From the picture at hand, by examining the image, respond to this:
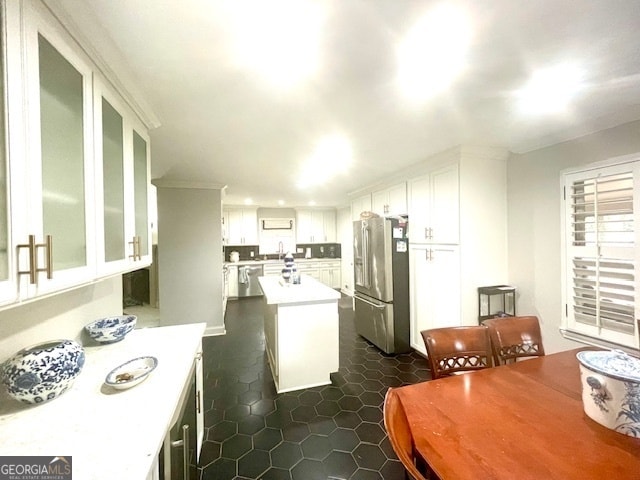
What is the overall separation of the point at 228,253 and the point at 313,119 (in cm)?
545

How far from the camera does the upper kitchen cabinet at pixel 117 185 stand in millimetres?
1117

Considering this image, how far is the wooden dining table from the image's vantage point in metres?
0.73

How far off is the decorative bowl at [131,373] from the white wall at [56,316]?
0.35 m

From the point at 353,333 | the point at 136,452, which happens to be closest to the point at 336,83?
the point at 136,452

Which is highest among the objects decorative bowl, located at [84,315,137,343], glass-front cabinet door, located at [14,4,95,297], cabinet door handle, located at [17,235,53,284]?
glass-front cabinet door, located at [14,4,95,297]

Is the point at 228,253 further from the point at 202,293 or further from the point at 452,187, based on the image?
the point at 452,187

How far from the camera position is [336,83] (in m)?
1.44

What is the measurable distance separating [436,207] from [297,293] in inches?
73.1

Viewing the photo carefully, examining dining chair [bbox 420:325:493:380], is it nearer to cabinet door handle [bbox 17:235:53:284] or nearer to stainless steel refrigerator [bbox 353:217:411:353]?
cabinet door handle [bbox 17:235:53:284]

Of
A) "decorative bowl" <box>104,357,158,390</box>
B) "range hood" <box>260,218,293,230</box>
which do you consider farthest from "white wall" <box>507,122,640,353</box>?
"range hood" <box>260,218,293,230</box>

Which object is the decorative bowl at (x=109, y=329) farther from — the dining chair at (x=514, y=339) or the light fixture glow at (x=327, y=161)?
the dining chair at (x=514, y=339)

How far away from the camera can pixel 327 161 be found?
9.58 ft

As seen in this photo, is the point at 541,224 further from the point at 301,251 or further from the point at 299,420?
the point at 301,251

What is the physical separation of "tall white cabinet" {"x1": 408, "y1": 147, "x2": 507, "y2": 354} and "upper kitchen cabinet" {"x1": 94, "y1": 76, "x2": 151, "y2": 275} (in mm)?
2751
